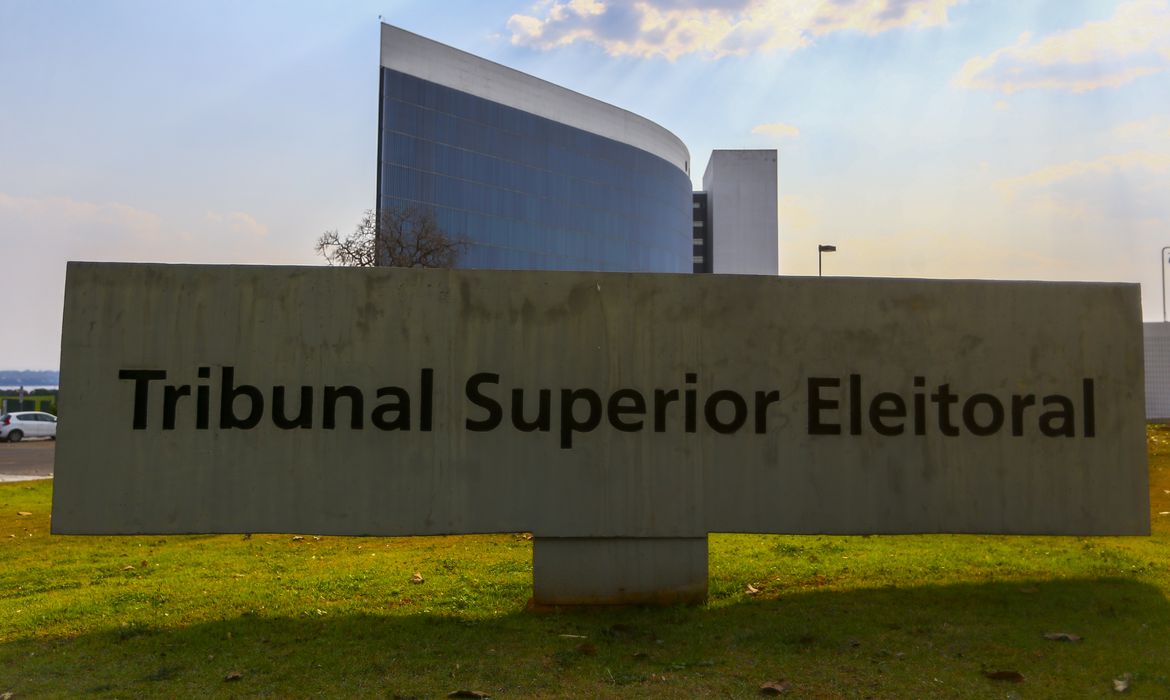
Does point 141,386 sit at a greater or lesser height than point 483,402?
greater

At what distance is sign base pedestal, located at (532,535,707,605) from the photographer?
6965 mm

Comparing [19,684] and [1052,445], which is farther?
[1052,445]

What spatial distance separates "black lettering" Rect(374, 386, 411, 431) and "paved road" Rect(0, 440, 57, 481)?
10651 millimetres

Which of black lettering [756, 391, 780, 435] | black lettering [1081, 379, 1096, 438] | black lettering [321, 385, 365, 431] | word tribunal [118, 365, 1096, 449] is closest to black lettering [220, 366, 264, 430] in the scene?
word tribunal [118, 365, 1096, 449]

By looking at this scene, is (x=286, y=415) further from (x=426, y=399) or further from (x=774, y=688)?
(x=774, y=688)

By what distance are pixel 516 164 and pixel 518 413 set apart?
2075 inches

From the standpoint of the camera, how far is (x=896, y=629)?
617 cm

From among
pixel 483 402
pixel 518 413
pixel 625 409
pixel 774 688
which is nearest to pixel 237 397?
pixel 483 402

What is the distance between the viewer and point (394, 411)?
23.0 ft

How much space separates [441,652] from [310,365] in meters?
2.68

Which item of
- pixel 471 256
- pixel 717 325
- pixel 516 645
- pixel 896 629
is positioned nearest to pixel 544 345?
pixel 717 325

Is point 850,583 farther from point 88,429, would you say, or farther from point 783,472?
point 88,429

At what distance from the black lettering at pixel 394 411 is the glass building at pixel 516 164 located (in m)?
44.2

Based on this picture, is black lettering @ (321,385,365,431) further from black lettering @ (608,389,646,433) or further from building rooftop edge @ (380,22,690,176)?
building rooftop edge @ (380,22,690,176)
